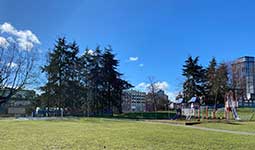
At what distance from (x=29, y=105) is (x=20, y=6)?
32.8 metres

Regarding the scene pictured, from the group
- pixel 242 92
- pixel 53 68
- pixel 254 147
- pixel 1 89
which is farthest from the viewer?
pixel 242 92

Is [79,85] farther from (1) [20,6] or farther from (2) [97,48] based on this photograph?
(1) [20,6]

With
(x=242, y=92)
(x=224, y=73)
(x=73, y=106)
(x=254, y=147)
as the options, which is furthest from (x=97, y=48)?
(x=254, y=147)

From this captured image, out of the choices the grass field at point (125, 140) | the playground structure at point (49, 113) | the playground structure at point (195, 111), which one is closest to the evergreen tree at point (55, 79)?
the playground structure at point (49, 113)

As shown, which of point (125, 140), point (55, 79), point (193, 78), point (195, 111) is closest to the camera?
point (125, 140)

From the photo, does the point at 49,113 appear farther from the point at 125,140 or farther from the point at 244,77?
the point at 244,77

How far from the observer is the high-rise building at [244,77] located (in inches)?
2008

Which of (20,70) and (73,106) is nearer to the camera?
(20,70)

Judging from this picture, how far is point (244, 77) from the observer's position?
5356cm

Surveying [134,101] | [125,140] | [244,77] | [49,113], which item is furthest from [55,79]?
[134,101]

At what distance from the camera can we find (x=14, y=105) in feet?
187

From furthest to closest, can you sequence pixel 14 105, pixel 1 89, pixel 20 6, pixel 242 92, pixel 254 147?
pixel 14 105
pixel 242 92
pixel 1 89
pixel 20 6
pixel 254 147

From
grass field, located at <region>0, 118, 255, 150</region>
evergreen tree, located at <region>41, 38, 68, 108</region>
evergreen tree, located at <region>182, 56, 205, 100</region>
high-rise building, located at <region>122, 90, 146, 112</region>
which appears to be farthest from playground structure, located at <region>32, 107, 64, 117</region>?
high-rise building, located at <region>122, 90, 146, 112</region>

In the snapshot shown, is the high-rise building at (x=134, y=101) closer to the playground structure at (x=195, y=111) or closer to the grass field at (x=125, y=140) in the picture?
the playground structure at (x=195, y=111)
